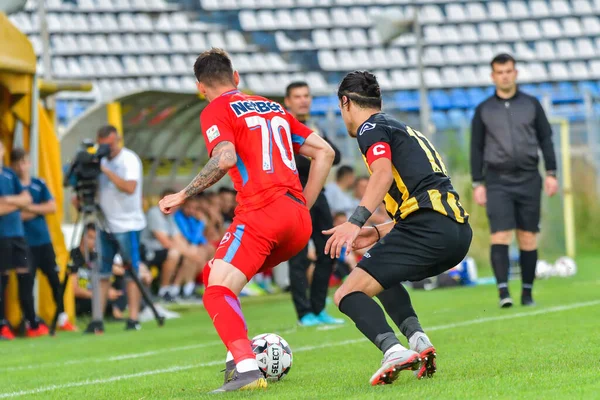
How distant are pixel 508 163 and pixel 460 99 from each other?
29.2m

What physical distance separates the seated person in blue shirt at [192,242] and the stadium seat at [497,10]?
97.6ft

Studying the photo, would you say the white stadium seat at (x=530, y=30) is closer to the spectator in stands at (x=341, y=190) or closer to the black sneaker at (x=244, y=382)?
the spectator in stands at (x=341, y=190)

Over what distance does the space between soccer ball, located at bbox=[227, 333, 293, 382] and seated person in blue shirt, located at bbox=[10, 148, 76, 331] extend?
563 cm

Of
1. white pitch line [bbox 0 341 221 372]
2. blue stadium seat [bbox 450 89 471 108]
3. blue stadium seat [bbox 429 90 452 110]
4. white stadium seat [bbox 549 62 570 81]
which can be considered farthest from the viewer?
white stadium seat [bbox 549 62 570 81]

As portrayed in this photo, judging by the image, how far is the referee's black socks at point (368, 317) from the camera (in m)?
5.00

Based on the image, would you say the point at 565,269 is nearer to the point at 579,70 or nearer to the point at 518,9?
the point at 579,70

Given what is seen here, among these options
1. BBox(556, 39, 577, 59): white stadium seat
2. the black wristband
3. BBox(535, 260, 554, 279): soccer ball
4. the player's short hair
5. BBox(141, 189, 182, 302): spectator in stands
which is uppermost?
BBox(556, 39, 577, 59): white stadium seat

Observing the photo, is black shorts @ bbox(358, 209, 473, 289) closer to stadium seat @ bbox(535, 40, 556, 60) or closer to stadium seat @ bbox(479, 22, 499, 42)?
stadium seat @ bbox(535, 40, 556, 60)

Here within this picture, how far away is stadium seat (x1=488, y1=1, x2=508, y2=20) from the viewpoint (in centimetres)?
4341

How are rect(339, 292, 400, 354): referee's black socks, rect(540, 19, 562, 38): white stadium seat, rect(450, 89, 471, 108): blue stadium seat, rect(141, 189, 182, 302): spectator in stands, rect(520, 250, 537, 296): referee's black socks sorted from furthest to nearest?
rect(540, 19, 562, 38): white stadium seat
rect(450, 89, 471, 108): blue stadium seat
rect(141, 189, 182, 302): spectator in stands
rect(520, 250, 537, 296): referee's black socks
rect(339, 292, 400, 354): referee's black socks

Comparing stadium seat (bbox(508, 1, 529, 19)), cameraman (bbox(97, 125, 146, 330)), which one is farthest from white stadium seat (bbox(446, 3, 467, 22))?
cameraman (bbox(97, 125, 146, 330))

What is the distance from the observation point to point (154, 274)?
1517cm

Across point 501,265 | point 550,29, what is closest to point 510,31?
point 550,29

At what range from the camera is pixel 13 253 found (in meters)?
10.8
